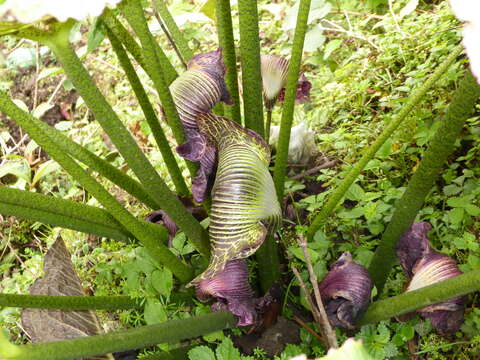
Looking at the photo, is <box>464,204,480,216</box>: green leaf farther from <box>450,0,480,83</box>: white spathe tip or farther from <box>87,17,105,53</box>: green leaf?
<box>87,17,105,53</box>: green leaf

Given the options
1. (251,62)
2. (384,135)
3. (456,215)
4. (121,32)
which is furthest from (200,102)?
(456,215)

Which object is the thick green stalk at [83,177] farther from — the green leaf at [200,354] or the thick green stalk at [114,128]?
the green leaf at [200,354]

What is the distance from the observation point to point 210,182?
0.94 meters

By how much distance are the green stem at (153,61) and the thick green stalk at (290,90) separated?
170mm

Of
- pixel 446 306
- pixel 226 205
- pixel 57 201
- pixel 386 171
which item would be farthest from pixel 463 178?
pixel 57 201

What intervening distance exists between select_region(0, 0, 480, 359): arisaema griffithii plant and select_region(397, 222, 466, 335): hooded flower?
24 mm

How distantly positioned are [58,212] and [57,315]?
0.28m

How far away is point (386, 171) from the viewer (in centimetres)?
131

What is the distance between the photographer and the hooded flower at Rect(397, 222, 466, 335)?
2.89 ft

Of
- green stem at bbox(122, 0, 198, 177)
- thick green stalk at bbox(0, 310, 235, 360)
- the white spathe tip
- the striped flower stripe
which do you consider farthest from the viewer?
the striped flower stripe

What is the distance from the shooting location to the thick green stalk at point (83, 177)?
732 mm

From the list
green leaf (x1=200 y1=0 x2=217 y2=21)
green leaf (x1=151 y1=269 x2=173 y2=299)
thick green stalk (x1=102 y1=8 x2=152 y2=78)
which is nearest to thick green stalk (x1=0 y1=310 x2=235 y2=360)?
green leaf (x1=151 y1=269 x2=173 y2=299)

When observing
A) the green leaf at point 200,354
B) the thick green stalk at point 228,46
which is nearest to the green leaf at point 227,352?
the green leaf at point 200,354

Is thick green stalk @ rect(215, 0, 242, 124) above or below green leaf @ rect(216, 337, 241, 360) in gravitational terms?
above
